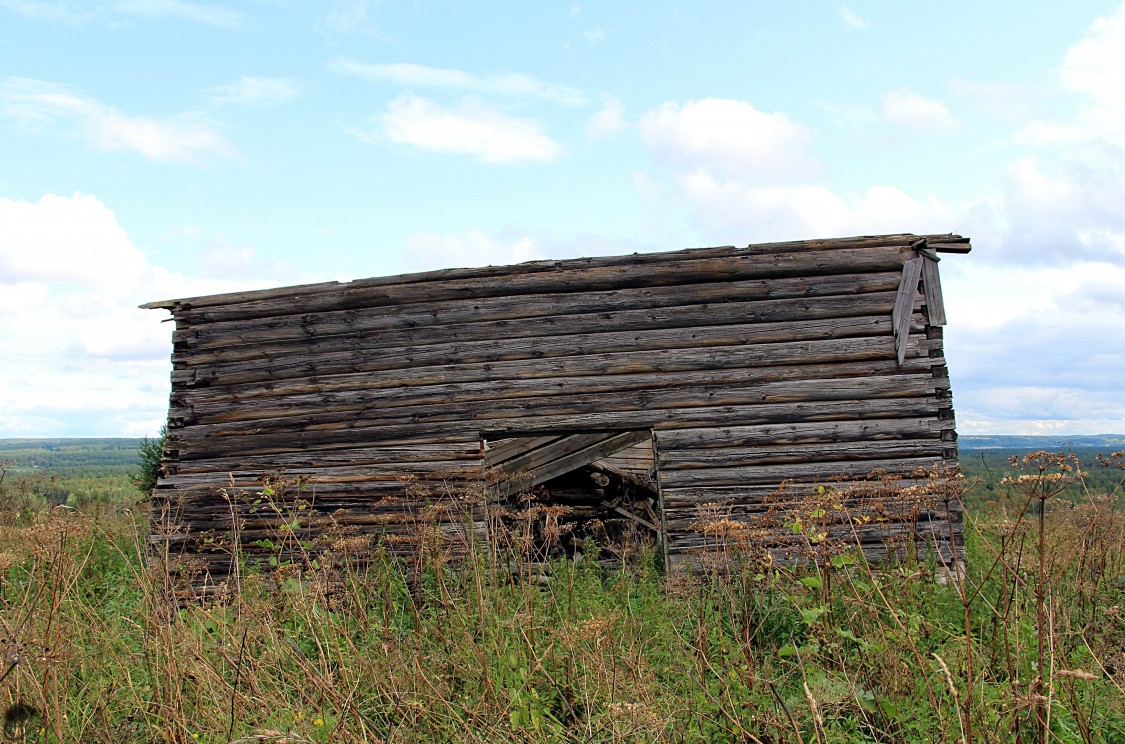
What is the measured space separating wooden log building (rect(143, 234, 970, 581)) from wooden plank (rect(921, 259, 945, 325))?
0.08 ft

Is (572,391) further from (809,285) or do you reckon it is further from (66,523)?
(66,523)

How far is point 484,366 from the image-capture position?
9.28m

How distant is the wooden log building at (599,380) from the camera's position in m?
8.92

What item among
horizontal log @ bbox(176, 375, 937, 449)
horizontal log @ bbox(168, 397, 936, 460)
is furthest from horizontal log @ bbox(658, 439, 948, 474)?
horizontal log @ bbox(176, 375, 937, 449)

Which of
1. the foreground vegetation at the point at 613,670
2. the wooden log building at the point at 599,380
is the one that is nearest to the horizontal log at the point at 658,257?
the wooden log building at the point at 599,380

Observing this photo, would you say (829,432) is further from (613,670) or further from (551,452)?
(613,670)

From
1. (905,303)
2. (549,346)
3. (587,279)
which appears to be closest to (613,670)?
(549,346)

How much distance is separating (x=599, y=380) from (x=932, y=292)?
4074mm

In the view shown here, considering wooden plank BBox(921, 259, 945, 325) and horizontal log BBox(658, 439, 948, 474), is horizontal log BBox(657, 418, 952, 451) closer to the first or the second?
horizontal log BBox(658, 439, 948, 474)

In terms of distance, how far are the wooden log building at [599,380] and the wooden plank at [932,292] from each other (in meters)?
0.02

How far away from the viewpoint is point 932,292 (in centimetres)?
899

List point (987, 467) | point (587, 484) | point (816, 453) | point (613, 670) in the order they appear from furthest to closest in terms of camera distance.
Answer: point (587, 484) → point (816, 453) → point (987, 467) → point (613, 670)

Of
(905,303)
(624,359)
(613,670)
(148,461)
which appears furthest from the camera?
(148,461)

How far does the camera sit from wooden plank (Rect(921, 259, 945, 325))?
29.4 feet
